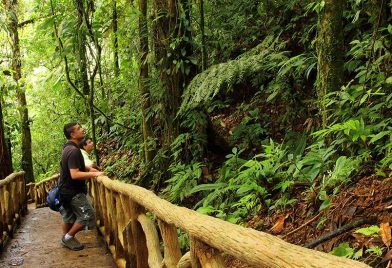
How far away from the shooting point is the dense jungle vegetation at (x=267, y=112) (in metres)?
3.70

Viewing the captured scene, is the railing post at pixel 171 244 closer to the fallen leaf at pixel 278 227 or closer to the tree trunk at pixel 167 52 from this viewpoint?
the fallen leaf at pixel 278 227

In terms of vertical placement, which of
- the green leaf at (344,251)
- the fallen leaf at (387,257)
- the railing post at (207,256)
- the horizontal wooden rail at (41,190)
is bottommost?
the horizontal wooden rail at (41,190)

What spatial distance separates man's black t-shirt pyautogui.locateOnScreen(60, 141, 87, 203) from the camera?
221 inches

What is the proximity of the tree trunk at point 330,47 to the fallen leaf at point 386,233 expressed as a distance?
166 centimetres

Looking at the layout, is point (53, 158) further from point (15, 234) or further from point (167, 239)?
point (167, 239)

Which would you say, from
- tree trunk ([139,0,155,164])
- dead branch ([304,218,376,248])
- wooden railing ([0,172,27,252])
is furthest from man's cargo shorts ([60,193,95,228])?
dead branch ([304,218,376,248])

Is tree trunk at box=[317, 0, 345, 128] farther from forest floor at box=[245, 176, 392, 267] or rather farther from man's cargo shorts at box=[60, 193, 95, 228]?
man's cargo shorts at box=[60, 193, 95, 228]

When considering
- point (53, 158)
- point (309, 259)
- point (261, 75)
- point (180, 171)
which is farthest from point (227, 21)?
point (53, 158)

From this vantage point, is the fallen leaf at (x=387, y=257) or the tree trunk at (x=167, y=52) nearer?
the fallen leaf at (x=387, y=257)

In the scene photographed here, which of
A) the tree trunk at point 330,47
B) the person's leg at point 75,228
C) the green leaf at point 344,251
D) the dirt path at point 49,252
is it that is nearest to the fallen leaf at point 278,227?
the green leaf at point 344,251

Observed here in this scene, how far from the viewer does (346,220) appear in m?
3.27

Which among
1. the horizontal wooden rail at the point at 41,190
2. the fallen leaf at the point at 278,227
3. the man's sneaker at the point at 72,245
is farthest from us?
the horizontal wooden rail at the point at 41,190

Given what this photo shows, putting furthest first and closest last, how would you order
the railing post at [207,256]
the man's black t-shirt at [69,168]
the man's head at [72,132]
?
the man's head at [72,132] < the man's black t-shirt at [69,168] < the railing post at [207,256]

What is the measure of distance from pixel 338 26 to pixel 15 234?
6.70 meters
